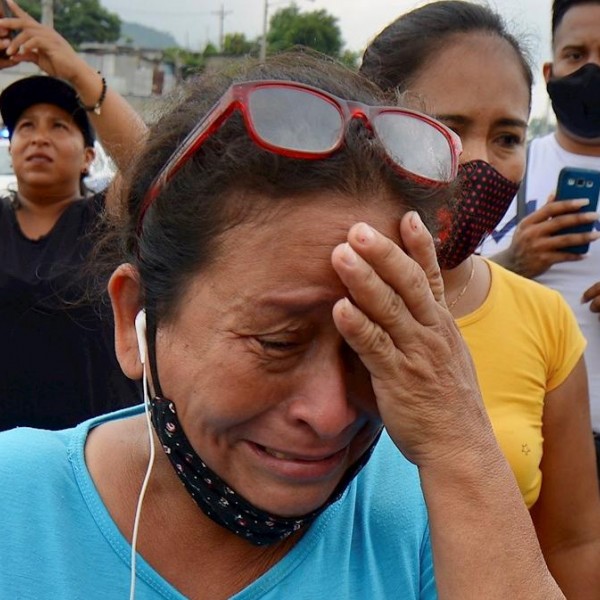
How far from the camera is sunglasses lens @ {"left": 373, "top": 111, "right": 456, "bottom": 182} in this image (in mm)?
1490

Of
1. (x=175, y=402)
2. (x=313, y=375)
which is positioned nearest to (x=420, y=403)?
(x=313, y=375)

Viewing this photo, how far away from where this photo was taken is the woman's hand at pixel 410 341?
134 cm

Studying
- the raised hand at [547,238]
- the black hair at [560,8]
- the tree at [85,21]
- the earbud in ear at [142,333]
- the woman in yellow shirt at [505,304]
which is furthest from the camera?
the tree at [85,21]

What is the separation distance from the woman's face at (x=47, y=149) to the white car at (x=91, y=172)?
122 mm

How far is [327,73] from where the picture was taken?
63.0 inches

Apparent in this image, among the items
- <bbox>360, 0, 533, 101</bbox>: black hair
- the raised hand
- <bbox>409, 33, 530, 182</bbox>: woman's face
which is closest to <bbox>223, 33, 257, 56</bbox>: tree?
<bbox>360, 0, 533, 101</bbox>: black hair

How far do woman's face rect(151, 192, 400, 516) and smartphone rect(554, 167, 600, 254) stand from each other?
1.89 meters

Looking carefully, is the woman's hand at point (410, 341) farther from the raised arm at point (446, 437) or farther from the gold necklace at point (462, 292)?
the gold necklace at point (462, 292)

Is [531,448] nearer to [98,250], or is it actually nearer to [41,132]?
[98,250]

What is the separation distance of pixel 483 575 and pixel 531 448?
88 cm

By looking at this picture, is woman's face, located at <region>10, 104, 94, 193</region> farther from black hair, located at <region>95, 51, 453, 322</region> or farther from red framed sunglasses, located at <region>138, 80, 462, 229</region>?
red framed sunglasses, located at <region>138, 80, 462, 229</region>

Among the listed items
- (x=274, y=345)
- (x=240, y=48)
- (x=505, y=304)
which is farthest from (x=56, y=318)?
(x=274, y=345)

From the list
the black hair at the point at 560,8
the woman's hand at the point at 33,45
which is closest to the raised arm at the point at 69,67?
the woman's hand at the point at 33,45

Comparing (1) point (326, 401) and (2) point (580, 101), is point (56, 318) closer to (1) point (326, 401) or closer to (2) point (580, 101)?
(2) point (580, 101)
